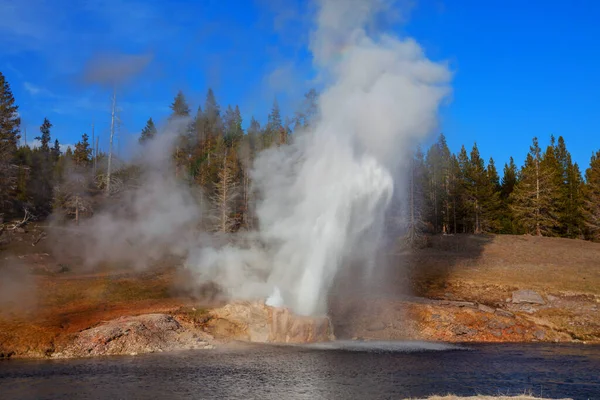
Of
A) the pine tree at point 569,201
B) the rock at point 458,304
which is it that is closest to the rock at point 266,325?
the rock at point 458,304

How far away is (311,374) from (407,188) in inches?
1492

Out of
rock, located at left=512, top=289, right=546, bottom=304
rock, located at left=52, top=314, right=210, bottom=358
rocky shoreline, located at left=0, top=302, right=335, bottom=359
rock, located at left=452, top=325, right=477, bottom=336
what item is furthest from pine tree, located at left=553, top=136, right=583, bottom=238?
rock, located at left=52, top=314, right=210, bottom=358

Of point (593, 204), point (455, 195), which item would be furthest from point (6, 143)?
point (593, 204)

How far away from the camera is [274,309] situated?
25547 mm

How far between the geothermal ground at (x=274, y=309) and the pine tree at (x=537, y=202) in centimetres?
1609

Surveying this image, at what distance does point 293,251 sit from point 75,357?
12913 millimetres

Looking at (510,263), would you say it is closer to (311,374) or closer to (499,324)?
(499,324)

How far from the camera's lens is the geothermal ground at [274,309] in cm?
2377

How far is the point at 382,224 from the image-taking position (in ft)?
103

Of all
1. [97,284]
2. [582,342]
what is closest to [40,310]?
[97,284]

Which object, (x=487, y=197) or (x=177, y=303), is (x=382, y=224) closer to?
(x=177, y=303)

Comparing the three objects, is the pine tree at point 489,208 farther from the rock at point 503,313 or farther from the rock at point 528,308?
the rock at point 503,313

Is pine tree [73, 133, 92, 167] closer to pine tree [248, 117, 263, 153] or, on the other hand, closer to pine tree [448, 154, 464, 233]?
pine tree [248, 117, 263, 153]

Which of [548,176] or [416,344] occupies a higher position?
[548,176]
